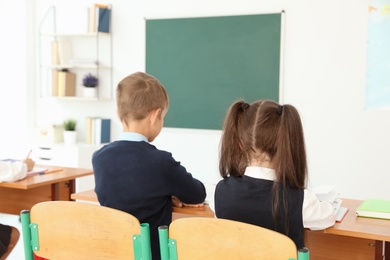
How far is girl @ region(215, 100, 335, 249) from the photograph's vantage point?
1611 mm

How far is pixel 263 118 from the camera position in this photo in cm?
168

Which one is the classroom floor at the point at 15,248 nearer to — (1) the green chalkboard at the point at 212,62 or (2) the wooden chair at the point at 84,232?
(1) the green chalkboard at the point at 212,62

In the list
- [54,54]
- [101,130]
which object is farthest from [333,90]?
[54,54]

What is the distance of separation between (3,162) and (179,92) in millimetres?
2454

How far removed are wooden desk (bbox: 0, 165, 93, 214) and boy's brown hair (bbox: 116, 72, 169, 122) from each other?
0.78m

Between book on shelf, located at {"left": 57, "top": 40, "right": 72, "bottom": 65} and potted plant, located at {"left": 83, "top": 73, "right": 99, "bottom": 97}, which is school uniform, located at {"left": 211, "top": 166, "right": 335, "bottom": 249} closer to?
potted plant, located at {"left": 83, "top": 73, "right": 99, "bottom": 97}

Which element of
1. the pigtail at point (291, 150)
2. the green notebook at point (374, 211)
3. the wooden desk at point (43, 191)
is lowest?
the wooden desk at point (43, 191)

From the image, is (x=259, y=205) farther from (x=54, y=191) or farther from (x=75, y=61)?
(x=75, y=61)

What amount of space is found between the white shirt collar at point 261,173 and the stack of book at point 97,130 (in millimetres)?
3554

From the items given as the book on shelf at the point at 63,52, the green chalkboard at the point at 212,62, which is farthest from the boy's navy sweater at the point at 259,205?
the book on shelf at the point at 63,52

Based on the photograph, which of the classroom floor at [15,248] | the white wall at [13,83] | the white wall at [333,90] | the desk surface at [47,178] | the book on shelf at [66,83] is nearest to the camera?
the desk surface at [47,178]

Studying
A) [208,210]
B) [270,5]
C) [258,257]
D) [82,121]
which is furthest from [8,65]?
[258,257]

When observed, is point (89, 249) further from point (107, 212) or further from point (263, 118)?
point (263, 118)

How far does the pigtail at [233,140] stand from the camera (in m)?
1.76
